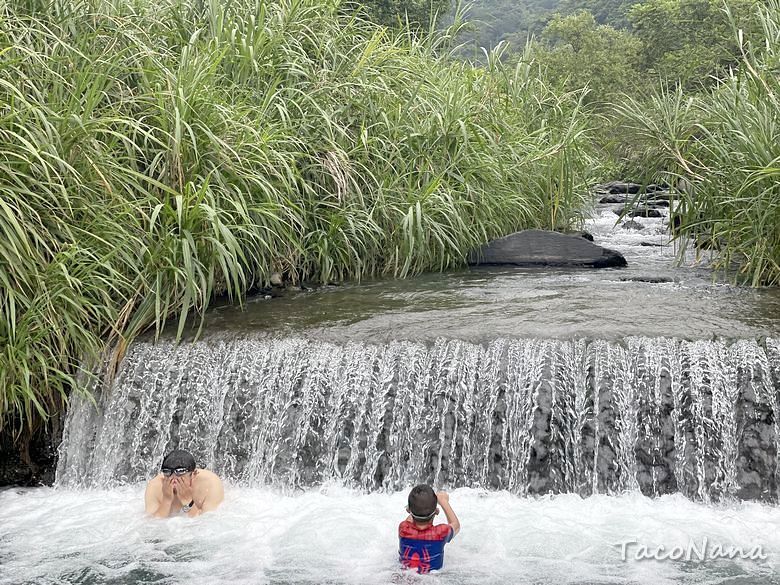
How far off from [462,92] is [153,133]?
3.09 metres

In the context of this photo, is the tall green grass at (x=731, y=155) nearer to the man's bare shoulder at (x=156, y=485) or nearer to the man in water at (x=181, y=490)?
the man in water at (x=181, y=490)

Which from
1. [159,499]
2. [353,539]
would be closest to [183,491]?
[159,499]

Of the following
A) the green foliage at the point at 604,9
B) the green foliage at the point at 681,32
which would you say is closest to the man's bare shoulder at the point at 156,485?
the green foliage at the point at 681,32

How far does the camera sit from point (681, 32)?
2867 centimetres

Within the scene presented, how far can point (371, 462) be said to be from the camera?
16.7 feet

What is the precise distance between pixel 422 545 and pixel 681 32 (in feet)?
91.9

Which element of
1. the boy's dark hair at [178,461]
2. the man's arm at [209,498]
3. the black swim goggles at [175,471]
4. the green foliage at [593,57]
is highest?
the green foliage at [593,57]

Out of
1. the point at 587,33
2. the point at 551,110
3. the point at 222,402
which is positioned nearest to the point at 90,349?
the point at 222,402

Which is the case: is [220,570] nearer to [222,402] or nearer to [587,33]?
[222,402]

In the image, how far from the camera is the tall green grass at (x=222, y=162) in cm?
525

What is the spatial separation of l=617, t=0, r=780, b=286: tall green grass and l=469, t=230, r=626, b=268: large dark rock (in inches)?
34.3

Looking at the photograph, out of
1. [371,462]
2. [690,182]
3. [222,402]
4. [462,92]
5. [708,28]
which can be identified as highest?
[708,28]

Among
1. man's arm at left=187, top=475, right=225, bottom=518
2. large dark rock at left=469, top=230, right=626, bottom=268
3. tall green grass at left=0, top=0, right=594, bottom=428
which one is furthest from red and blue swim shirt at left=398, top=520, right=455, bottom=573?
large dark rock at left=469, top=230, right=626, bottom=268

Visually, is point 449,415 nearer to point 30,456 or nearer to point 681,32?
point 30,456
